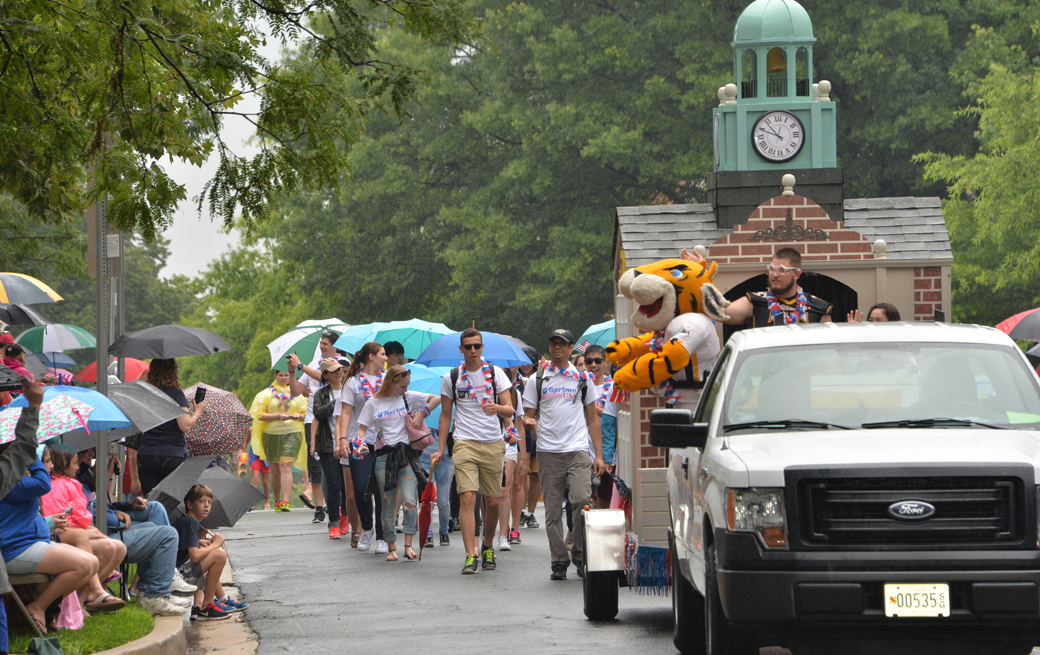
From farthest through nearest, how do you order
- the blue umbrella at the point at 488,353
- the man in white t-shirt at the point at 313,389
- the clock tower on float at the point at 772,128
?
the man in white t-shirt at the point at 313,389 < the blue umbrella at the point at 488,353 < the clock tower on float at the point at 772,128

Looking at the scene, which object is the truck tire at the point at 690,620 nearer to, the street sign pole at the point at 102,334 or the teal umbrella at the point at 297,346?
the street sign pole at the point at 102,334

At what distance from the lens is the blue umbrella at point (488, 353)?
16.0 meters

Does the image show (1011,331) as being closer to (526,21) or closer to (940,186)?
(940,186)

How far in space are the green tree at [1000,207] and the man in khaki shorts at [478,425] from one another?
56.3 ft

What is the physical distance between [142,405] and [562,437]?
363 cm

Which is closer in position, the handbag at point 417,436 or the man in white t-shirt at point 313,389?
the handbag at point 417,436

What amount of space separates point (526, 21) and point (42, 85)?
29.2m

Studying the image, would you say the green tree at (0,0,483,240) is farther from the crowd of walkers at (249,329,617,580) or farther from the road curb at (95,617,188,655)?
the crowd of walkers at (249,329,617,580)

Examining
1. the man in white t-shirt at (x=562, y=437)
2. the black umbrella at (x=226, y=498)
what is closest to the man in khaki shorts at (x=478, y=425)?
the man in white t-shirt at (x=562, y=437)

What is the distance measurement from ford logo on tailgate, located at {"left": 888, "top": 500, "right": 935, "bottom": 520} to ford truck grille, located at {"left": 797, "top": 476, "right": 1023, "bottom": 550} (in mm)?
16

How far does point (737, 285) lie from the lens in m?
11.8

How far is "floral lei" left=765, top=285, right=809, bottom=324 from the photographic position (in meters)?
9.48

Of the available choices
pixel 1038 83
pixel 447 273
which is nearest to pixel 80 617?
pixel 1038 83

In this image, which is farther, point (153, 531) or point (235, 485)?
point (235, 485)
